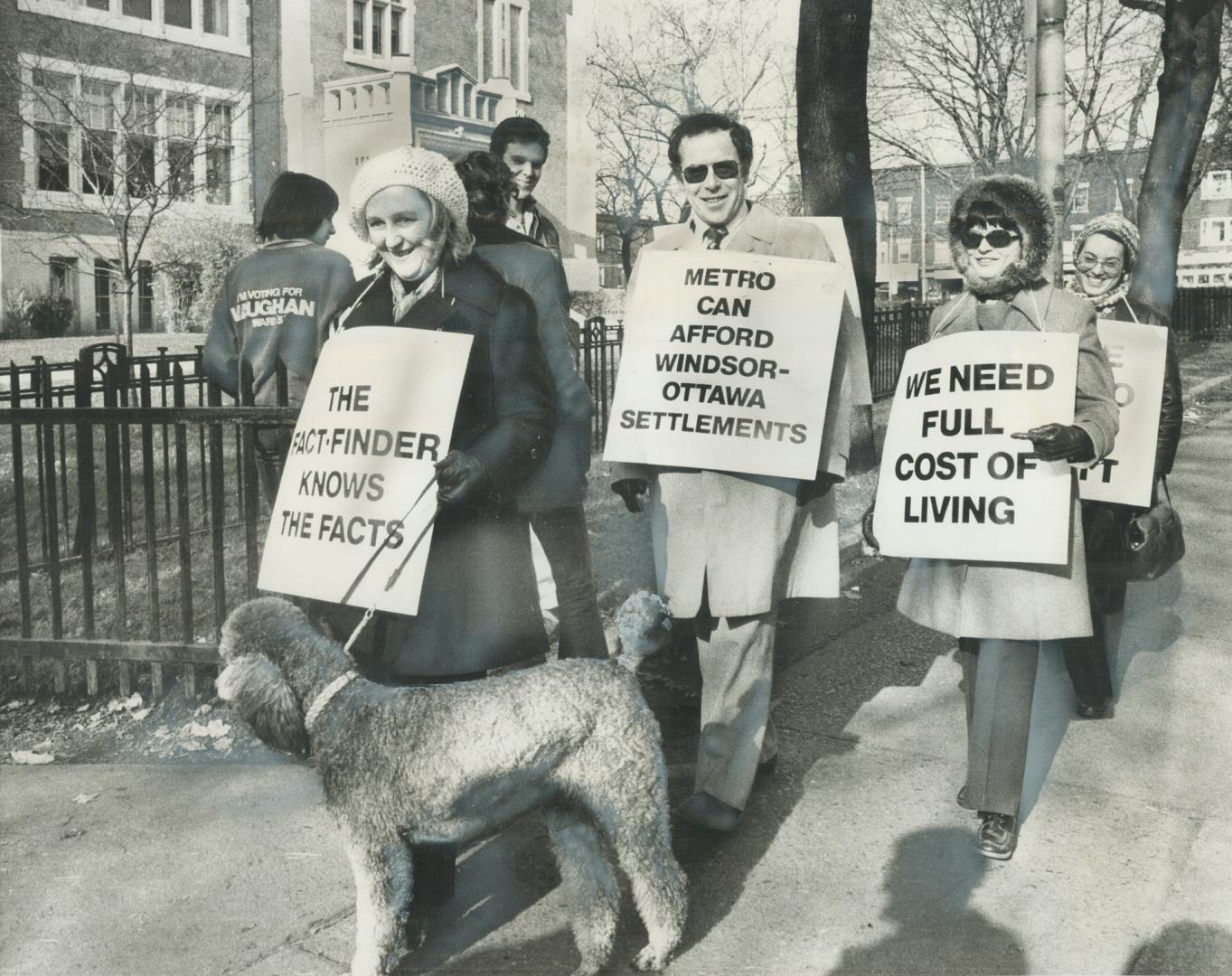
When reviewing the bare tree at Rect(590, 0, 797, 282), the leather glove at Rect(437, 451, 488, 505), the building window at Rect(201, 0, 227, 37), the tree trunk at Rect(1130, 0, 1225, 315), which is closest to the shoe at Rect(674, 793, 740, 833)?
the leather glove at Rect(437, 451, 488, 505)

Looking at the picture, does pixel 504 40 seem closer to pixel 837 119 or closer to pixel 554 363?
pixel 554 363

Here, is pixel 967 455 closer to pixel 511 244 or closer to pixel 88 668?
pixel 511 244

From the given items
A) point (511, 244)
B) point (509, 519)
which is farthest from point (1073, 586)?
point (511, 244)

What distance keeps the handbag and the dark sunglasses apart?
82.0 inches

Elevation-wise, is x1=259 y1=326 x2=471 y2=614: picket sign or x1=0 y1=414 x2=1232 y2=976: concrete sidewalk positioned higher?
x1=259 y1=326 x2=471 y2=614: picket sign

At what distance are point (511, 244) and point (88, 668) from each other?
8.08ft

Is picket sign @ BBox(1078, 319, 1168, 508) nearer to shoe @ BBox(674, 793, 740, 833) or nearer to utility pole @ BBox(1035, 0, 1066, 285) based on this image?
shoe @ BBox(674, 793, 740, 833)

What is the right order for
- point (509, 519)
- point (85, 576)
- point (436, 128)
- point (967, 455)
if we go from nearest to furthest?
1. point (509, 519)
2. point (967, 455)
3. point (85, 576)
4. point (436, 128)

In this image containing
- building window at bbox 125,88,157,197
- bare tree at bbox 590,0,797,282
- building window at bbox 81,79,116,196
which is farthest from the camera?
bare tree at bbox 590,0,797,282

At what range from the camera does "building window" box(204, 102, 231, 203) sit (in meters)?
5.23

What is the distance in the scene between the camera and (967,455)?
3535mm

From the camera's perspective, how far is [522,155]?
4754 mm

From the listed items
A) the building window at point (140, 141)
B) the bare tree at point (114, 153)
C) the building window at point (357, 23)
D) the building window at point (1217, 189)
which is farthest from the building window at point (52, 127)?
the building window at point (1217, 189)

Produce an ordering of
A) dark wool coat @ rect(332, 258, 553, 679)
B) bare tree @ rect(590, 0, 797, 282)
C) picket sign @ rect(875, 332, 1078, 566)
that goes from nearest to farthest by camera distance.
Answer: dark wool coat @ rect(332, 258, 553, 679)
picket sign @ rect(875, 332, 1078, 566)
bare tree @ rect(590, 0, 797, 282)
